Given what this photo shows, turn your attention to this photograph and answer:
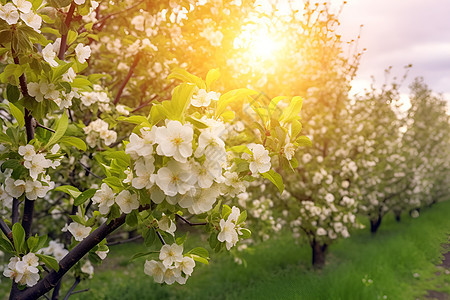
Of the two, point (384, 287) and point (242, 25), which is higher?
point (242, 25)

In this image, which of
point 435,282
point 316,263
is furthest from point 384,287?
point 316,263

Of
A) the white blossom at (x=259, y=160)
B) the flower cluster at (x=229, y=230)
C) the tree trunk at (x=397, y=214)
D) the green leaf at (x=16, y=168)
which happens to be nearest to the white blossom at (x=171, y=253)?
the flower cluster at (x=229, y=230)

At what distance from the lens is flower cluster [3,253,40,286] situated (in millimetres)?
1983

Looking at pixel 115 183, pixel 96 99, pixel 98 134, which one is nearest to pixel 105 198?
pixel 115 183

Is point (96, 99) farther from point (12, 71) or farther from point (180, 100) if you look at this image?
point (180, 100)

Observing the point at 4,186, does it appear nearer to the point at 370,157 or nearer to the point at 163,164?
the point at 163,164

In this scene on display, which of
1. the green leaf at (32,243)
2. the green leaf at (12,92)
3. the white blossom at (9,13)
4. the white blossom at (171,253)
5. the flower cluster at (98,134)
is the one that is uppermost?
the white blossom at (9,13)

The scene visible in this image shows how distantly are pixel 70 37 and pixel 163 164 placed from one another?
1309mm

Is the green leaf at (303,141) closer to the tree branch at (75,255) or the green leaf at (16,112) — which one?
the tree branch at (75,255)

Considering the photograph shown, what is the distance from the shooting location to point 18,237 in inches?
80.6

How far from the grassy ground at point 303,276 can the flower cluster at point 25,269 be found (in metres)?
2.86

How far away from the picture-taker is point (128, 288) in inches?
336

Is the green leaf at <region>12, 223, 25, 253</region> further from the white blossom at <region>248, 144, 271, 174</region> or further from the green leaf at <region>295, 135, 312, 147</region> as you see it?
the green leaf at <region>295, 135, 312, 147</region>

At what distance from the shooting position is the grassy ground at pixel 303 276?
623 cm
